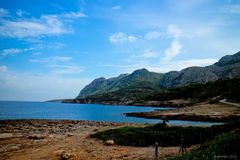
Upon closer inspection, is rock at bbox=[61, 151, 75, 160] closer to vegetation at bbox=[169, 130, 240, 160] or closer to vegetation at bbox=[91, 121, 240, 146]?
vegetation at bbox=[91, 121, 240, 146]

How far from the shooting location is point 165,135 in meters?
35.5

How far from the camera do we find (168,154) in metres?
28.2

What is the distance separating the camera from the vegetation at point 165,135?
3263 cm

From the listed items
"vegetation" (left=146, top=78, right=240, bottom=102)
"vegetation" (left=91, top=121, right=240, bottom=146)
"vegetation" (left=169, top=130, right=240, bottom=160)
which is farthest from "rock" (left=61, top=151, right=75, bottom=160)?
"vegetation" (left=146, top=78, right=240, bottom=102)

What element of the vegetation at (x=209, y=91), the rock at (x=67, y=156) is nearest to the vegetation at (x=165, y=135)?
the rock at (x=67, y=156)

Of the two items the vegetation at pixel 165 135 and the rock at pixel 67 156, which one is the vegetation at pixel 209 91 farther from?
the rock at pixel 67 156

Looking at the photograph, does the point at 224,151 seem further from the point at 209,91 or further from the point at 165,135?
the point at 209,91

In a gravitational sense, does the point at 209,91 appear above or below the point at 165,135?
above

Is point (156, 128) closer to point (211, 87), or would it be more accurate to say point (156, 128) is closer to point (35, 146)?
point (35, 146)

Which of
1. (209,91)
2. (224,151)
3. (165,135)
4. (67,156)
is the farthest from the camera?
(209,91)

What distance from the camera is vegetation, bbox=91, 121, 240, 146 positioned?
32631 mm

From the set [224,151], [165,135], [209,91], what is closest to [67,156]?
[165,135]

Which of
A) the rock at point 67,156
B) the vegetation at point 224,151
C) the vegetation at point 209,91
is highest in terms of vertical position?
the vegetation at point 209,91

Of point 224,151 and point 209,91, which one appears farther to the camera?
point 209,91
